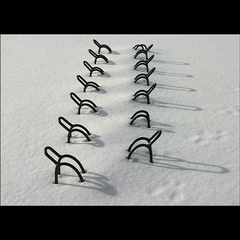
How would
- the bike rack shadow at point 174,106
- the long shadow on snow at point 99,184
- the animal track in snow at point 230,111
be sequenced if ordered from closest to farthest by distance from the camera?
the long shadow on snow at point 99,184 → the animal track in snow at point 230,111 → the bike rack shadow at point 174,106

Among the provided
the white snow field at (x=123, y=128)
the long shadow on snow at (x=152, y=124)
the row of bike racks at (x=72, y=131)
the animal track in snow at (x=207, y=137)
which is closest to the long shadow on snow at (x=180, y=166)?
the white snow field at (x=123, y=128)

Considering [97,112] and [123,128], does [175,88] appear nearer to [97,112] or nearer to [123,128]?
[97,112]

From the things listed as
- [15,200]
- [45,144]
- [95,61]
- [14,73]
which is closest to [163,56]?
[95,61]

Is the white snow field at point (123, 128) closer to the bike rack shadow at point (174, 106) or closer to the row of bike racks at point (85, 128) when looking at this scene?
the bike rack shadow at point (174, 106)

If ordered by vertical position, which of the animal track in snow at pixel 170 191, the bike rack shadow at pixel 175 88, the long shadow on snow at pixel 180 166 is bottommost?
the animal track in snow at pixel 170 191

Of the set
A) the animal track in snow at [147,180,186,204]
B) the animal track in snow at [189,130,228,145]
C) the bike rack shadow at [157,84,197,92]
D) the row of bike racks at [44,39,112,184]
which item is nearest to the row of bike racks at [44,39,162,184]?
the row of bike racks at [44,39,112,184]

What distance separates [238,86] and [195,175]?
13.4 feet

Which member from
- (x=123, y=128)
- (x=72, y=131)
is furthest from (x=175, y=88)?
(x=72, y=131)

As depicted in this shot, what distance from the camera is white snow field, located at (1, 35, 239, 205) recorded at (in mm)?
4434

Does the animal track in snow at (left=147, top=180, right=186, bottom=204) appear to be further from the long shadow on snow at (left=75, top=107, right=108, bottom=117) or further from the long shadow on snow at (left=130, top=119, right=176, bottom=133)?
the long shadow on snow at (left=75, top=107, right=108, bottom=117)

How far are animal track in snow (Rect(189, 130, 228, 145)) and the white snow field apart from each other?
2 cm

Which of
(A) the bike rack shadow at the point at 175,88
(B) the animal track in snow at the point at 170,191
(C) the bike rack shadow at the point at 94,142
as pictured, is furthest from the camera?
(A) the bike rack shadow at the point at 175,88

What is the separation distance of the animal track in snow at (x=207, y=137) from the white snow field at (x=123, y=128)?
20mm

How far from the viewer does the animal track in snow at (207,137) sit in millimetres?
5523
